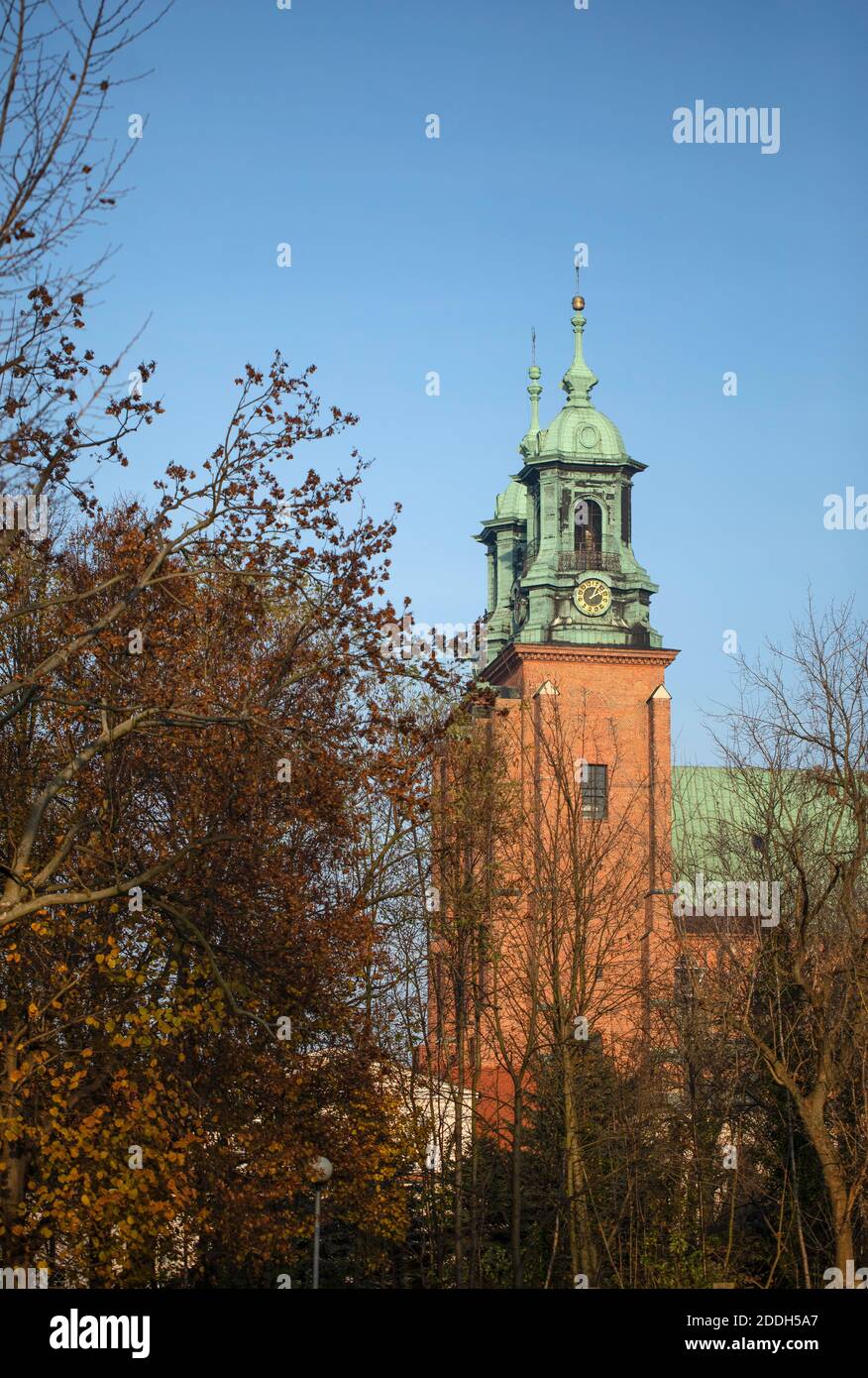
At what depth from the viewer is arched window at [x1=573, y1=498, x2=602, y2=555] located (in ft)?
205

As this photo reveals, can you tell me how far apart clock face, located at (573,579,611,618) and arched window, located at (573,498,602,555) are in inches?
54.2

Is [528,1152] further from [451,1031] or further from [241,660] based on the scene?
[241,660]

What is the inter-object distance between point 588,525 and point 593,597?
301 centimetres

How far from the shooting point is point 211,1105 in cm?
2311

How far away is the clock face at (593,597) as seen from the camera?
201 ft

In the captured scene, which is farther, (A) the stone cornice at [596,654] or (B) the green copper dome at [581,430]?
(B) the green copper dome at [581,430]

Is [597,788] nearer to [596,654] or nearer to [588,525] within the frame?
[596,654]

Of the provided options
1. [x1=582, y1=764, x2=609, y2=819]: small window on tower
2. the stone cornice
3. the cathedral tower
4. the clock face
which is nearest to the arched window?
the cathedral tower

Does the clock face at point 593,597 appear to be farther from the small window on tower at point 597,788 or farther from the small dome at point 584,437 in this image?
the small window on tower at point 597,788

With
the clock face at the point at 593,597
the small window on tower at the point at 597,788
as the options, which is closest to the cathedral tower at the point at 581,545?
the clock face at the point at 593,597

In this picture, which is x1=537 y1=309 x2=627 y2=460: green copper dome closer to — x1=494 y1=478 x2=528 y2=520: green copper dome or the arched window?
the arched window

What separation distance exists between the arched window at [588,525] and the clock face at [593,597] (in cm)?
138

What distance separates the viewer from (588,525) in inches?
2475
